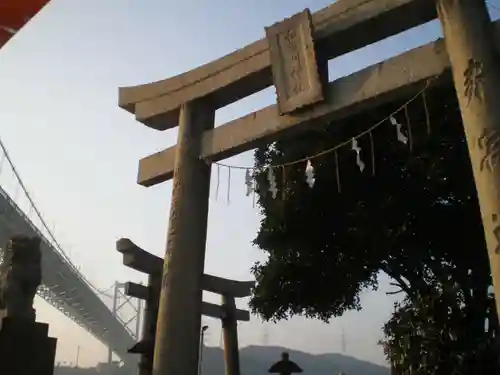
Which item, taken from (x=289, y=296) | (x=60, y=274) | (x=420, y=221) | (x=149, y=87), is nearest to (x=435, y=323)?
(x=420, y=221)

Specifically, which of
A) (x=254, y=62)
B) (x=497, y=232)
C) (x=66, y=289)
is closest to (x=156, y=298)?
(x=254, y=62)

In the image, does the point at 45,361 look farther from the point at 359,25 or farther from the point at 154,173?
the point at 359,25

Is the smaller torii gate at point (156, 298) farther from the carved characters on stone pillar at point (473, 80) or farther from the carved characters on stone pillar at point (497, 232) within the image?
the carved characters on stone pillar at point (473, 80)

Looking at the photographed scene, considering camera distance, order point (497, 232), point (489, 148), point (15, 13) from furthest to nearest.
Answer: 1. point (489, 148)
2. point (497, 232)
3. point (15, 13)

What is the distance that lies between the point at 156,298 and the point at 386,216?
516 cm

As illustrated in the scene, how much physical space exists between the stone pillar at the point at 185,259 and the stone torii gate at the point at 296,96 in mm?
11

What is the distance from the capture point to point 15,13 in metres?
3.13

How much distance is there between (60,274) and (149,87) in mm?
39369

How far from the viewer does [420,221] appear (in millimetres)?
9203

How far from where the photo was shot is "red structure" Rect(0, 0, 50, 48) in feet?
10.1

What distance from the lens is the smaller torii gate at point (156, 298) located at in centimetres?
941

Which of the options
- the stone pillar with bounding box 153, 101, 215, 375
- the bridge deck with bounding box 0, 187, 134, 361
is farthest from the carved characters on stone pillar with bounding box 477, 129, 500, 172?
the bridge deck with bounding box 0, 187, 134, 361

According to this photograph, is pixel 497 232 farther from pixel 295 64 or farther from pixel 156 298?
pixel 156 298

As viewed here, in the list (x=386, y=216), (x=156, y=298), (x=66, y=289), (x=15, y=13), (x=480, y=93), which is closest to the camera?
(x=15, y=13)
